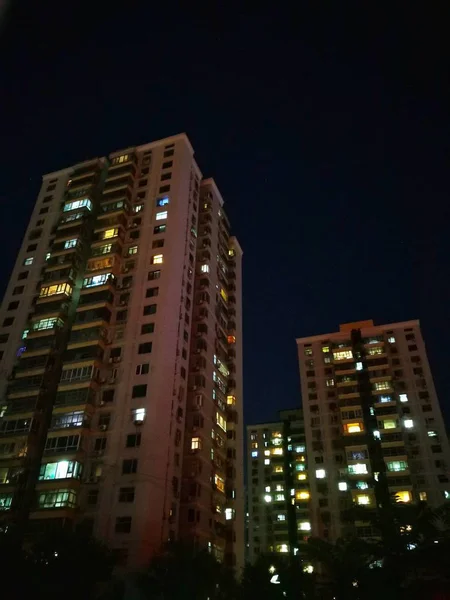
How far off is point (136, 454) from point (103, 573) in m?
11.4

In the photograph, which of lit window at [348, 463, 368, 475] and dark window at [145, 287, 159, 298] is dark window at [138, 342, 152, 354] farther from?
lit window at [348, 463, 368, 475]

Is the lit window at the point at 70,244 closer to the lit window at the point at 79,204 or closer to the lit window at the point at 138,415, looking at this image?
the lit window at the point at 79,204

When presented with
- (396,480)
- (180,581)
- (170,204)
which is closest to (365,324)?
(396,480)

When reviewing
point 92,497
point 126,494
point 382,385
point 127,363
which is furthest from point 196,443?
point 382,385

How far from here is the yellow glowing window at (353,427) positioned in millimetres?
82562

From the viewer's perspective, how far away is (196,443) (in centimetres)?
5172

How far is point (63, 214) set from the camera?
67062 millimetres

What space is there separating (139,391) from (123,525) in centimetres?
1221

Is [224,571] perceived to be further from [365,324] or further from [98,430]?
[365,324]

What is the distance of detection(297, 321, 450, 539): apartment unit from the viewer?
249ft

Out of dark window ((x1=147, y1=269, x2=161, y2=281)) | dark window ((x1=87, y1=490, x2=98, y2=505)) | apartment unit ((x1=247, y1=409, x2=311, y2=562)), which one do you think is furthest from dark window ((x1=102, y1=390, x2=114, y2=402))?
apartment unit ((x1=247, y1=409, x2=311, y2=562))

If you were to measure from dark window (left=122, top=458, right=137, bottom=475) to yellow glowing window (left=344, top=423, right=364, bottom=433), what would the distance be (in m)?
48.1

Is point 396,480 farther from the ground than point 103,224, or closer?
closer

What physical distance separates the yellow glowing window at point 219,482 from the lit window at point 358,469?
3064 cm
